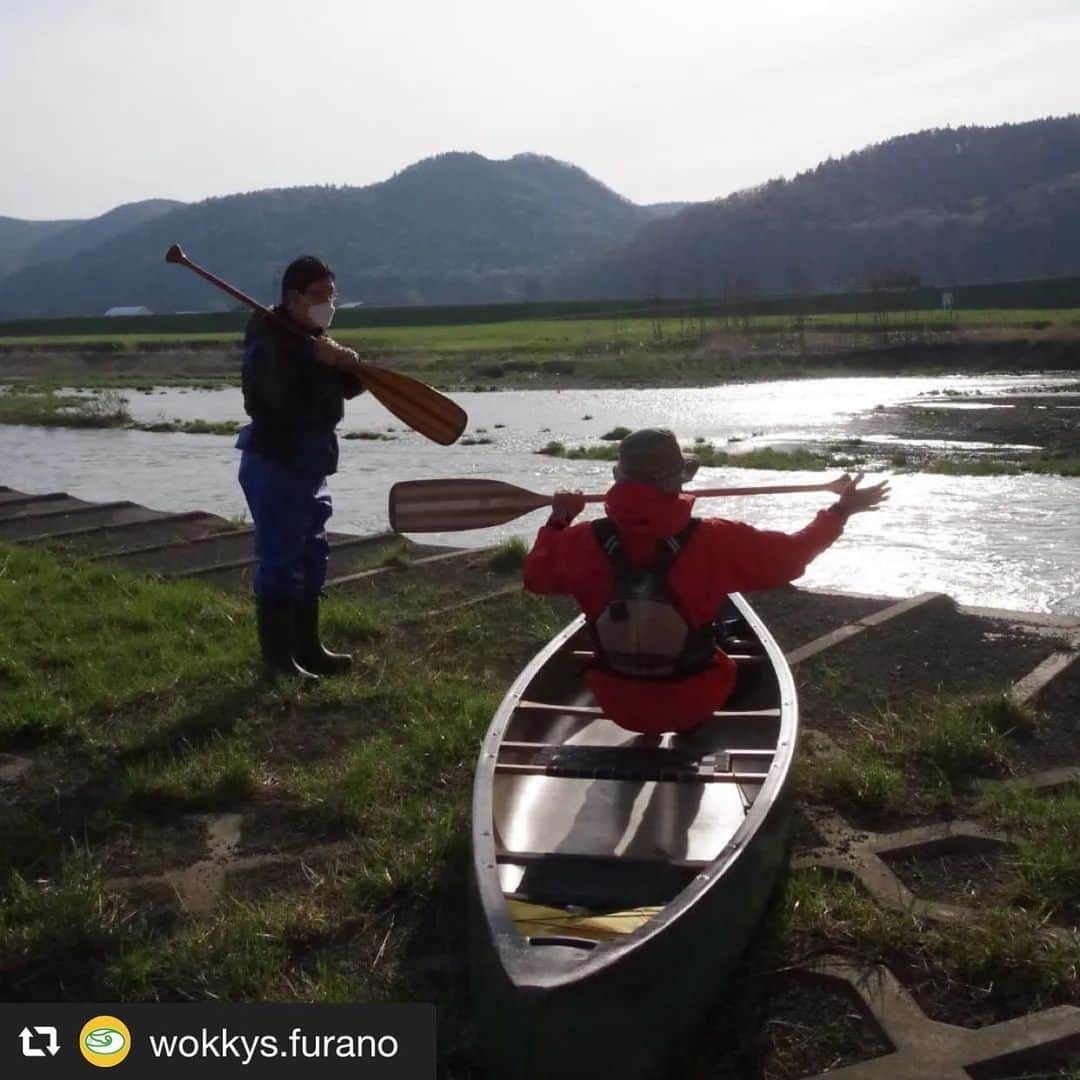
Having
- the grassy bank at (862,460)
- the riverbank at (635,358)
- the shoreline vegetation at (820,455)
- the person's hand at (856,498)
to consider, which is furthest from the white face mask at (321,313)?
the riverbank at (635,358)

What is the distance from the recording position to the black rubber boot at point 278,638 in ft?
20.7

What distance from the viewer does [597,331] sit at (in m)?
77.2

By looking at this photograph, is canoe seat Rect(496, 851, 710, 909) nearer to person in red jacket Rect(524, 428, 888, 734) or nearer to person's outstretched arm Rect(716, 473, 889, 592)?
person in red jacket Rect(524, 428, 888, 734)

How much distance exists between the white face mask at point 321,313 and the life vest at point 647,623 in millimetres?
2214

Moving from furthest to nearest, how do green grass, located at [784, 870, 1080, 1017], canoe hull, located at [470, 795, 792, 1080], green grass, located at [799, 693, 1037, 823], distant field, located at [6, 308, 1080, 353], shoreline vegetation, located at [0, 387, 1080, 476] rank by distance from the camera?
distant field, located at [6, 308, 1080, 353]
shoreline vegetation, located at [0, 387, 1080, 476]
green grass, located at [799, 693, 1037, 823]
green grass, located at [784, 870, 1080, 1017]
canoe hull, located at [470, 795, 792, 1080]

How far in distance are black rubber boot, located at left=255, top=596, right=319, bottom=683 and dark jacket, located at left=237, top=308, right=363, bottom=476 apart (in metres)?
0.70

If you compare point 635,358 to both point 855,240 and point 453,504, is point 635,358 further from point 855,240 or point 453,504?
point 855,240

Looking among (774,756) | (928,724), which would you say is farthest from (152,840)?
(928,724)

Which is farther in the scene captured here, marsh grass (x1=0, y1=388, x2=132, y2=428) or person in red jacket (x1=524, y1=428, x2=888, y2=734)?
marsh grass (x1=0, y1=388, x2=132, y2=428)

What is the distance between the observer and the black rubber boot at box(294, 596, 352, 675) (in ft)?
21.4

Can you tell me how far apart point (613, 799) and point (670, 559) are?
2.79ft

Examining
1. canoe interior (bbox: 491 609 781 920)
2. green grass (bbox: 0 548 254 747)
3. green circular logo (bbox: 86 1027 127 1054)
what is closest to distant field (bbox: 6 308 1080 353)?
green grass (bbox: 0 548 254 747)

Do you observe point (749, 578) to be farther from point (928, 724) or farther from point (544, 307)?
point (544, 307)

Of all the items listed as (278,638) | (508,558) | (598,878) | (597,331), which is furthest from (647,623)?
(597,331)
